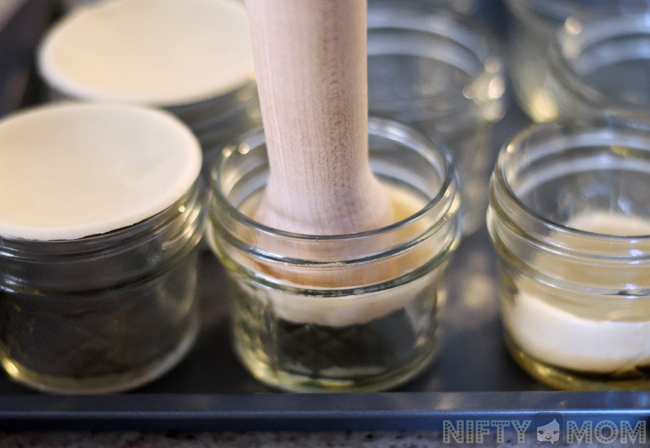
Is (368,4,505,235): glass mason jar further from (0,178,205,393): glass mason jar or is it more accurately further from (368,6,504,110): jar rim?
(0,178,205,393): glass mason jar

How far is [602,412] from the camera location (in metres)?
0.34

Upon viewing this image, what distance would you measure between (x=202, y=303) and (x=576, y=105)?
319 millimetres

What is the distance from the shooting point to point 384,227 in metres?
0.34

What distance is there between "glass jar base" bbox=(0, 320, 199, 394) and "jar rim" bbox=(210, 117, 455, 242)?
112 mm

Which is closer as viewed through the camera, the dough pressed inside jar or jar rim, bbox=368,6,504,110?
the dough pressed inside jar

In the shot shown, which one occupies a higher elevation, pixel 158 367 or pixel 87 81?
pixel 87 81

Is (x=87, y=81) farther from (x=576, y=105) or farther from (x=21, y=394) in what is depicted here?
(x=576, y=105)

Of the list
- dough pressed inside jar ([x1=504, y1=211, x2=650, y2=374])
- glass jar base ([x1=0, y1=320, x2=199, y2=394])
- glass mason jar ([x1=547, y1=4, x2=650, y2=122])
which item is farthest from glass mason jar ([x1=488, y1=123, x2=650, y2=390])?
glass jar base ([x1=0, y1=320, x2=199, y2=394])

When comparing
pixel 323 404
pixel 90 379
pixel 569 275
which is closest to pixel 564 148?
pixel 569 275

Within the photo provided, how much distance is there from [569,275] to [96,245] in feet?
0.84

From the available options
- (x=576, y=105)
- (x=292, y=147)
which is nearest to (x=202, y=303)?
(x=292, y=147)

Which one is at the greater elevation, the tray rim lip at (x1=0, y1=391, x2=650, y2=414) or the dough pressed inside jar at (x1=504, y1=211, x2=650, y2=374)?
the dough pressed inside jar at (x1=504, y1=211, x2=650, y2=374)

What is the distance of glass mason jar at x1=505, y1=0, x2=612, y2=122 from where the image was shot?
617 mm

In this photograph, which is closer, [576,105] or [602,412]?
[602,412]
